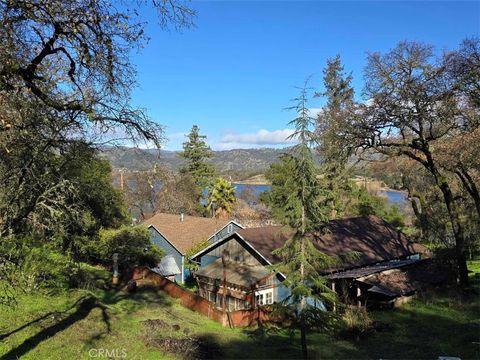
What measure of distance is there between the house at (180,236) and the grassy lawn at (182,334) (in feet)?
50.5

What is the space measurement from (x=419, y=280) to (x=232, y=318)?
11.9 meters

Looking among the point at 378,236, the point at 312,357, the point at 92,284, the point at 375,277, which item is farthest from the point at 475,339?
the point at 92,284

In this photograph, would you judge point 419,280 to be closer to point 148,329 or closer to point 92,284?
point 148,329

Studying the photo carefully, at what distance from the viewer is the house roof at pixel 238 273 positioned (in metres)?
24.8

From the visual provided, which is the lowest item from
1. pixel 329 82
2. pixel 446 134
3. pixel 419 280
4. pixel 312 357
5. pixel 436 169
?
pixel 312 357

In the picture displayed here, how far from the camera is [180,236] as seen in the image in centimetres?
4044

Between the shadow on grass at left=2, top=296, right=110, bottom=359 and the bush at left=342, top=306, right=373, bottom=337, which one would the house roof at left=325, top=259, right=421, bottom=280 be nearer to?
the bush at left=342, top=306, right=373, bottom=337

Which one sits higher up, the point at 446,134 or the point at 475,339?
the point at 446,134

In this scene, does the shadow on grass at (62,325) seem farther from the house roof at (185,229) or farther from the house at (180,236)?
the house roof at (185,229)

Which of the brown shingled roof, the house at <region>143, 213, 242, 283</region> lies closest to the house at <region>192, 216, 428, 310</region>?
the brown shingled roof

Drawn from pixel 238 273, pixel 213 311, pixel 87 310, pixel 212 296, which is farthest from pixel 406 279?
pixel 87 310

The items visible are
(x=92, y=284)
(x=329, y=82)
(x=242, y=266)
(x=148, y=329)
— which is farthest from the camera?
(x=329, y=82)

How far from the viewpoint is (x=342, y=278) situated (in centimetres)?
2445

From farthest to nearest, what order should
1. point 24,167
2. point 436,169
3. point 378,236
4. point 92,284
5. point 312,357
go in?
point 378,236 < point 92,284 < point 436,169 < point 312,357 < point 24,167
